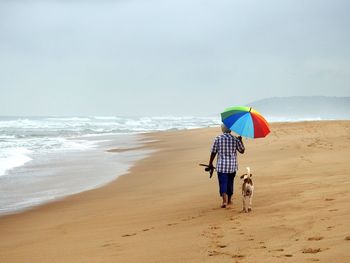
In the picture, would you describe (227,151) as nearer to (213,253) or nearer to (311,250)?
(213,253)

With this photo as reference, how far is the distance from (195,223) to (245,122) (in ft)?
6.63

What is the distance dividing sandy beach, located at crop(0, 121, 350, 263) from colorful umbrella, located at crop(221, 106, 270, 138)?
125cm

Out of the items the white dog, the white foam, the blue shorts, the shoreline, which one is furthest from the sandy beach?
the white foam

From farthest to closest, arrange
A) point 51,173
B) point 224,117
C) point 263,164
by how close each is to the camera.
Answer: point 51,173, point 263,164, point 224,117

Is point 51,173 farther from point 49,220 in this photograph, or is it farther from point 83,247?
point 83,247

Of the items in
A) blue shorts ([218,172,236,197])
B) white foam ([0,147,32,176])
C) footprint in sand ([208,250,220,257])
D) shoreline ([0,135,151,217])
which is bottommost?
shoreline ([0,135,151,217])

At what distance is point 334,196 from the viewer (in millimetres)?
7184

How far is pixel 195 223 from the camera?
6.89m

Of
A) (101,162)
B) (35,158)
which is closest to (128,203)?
(101,162)

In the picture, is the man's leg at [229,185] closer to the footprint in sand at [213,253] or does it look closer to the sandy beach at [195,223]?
the sandy beach at [195,223]

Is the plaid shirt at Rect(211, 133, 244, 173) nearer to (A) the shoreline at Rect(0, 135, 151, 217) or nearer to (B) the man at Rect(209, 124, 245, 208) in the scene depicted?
(B) the man at Rect(209, 124, 245, 208)

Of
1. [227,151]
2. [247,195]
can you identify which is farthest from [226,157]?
[247,195]

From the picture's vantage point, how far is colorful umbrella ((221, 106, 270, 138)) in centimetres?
769

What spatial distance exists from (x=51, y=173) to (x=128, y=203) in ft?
20.4
